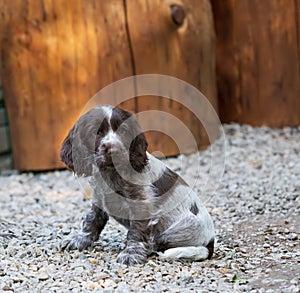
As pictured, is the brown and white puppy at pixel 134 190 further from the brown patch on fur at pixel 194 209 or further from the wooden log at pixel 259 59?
the wooden log at pixel 259 59

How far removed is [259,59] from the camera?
30.0ft

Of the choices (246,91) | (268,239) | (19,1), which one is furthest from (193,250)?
(246,91)

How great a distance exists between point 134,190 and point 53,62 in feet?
11.3

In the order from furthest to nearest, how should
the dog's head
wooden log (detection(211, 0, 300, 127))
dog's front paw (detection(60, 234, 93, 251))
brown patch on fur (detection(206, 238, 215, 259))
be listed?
wooden log (detection(211, 0, 300, 127)) → dog's front paw (detection(60, 234, 93, 251)) → brown patch on fur (detection(206, 238, 215, 259)) → the dog's head

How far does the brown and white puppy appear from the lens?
4562mm

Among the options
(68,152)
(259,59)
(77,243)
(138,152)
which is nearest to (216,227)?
(77,243)

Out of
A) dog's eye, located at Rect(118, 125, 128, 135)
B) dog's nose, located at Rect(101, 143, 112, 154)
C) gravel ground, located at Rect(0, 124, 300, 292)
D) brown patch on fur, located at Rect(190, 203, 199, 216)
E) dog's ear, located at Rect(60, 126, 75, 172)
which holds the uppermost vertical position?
dog's eye, located at Rect(118, 125, 128, 135)

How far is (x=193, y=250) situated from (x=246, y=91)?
15.7 ft

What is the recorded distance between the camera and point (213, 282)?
4.37 m

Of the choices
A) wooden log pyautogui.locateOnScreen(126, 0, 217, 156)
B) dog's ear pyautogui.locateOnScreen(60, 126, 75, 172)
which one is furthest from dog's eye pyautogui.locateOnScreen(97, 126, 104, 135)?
wooden log pyautogui.locateOnScreen(126, 0, 217, 156)

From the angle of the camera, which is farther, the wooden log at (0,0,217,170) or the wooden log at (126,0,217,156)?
the wooden log at (126,0,217,156)

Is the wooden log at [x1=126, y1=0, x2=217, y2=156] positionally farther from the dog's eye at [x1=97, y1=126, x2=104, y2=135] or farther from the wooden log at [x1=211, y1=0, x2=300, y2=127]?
the dog's eye at [x1=97, y1=126, x2=104, y2=135]

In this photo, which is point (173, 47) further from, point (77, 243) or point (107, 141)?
point (107, 141)

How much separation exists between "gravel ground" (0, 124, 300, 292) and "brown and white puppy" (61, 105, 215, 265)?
15 cm
